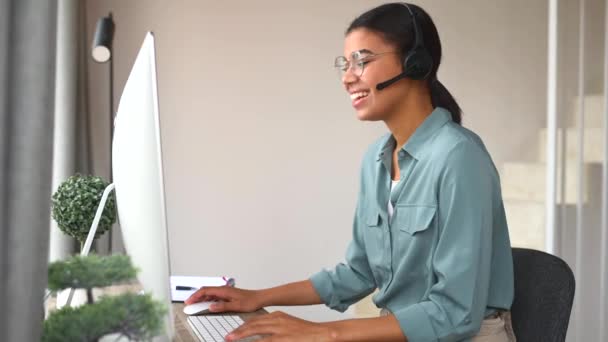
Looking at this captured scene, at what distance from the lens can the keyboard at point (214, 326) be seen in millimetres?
1307

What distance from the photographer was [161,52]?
151 inches

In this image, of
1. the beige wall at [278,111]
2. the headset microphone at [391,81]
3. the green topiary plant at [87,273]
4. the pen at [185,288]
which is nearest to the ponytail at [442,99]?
the headset microphone at [391,81]

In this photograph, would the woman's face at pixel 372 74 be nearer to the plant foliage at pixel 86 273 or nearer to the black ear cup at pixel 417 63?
the black ear cup at pixel 417 63

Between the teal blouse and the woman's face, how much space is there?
85 mm

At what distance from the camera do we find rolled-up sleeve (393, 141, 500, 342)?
127 cm

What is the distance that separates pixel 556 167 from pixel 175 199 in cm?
186

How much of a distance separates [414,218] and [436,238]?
6cm

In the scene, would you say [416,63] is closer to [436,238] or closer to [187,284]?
[436,238]

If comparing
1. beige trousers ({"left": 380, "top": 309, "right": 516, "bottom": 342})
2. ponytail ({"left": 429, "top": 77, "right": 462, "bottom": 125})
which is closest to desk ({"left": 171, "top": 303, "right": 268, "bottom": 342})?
beige trousers ({"left": 380, "top": 309, "right": 516, "bottom": 342})

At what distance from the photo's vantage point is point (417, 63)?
150cm

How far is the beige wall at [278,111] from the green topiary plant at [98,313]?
315cm

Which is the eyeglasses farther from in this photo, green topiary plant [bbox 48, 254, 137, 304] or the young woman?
green topiary plant [bbox 48, 254, 137, 304]

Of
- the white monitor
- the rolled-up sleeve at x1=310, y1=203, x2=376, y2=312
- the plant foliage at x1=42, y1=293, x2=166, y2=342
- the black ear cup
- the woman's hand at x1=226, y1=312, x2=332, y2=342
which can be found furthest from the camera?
the rolled-up sleeve at x1=310, y1=203, x2=376, y2=312

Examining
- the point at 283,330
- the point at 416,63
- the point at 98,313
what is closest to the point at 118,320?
the point at 98,313
